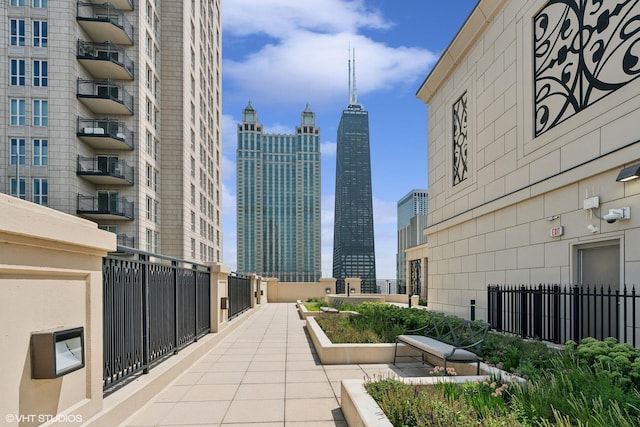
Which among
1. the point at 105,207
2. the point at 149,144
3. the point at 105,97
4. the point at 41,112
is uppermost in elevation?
the point at 105,97

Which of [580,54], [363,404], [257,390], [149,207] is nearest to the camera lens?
[363,404]

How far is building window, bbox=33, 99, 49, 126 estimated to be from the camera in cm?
2777

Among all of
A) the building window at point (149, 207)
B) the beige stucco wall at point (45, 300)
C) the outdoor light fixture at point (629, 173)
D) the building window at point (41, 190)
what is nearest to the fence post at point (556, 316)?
the outdoor light fixture at point (629, 173)

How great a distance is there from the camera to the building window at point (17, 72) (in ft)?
91.2

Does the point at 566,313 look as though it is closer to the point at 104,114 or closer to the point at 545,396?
the point at 545,396

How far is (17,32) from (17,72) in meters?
2.77

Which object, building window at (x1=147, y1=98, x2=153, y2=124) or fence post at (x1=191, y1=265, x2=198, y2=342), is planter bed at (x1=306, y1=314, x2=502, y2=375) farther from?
building window at (x1=147, y1=98, x2=153, y2=124)

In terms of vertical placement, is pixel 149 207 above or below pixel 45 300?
above

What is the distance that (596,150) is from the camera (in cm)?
761

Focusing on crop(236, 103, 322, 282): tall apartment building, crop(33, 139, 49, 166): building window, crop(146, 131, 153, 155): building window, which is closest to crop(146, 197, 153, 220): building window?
crop(146, 131, 153, 155): building window

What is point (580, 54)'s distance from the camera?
8242 mm

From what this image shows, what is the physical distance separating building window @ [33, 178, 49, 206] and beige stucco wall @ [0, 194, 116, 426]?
94.5ft

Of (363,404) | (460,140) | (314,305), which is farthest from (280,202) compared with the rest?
(363,404)

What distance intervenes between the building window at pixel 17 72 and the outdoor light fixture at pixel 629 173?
34.5 m
